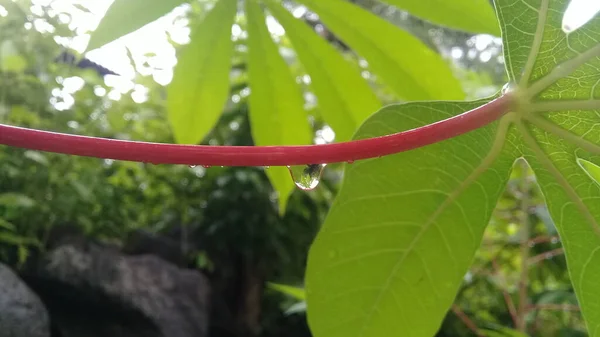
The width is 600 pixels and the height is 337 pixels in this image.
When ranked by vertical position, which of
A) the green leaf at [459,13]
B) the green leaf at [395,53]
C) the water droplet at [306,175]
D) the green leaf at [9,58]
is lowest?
the green leaf at [9,58]

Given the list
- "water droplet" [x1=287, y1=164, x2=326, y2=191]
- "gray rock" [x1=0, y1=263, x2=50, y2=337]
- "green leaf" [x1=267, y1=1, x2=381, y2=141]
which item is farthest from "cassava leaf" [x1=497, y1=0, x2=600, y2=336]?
"gray rock" [x1=0, y1=263, x2=50, y2=337]

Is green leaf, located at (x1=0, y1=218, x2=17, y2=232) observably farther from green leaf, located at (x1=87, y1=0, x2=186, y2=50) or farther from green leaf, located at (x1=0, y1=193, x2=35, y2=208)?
green leaf, located at (x1=87, y1=0, x2=186, y2=50)

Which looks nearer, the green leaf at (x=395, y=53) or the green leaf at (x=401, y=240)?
the green leaf at (x=401, y=240)

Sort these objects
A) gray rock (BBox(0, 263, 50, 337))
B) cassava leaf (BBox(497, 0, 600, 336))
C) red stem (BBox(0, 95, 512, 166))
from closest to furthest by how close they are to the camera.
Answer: red stem (BBox(0, 95, 512, 166))
cassava leaf (BBox(497, 0, 600, 336))
gray rock (BBox(0, 263, 50, 337))

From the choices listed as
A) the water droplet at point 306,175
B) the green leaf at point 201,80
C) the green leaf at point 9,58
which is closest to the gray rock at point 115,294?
the green leaf at point 9,58

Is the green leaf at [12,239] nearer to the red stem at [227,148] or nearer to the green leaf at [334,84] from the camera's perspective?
the green leaf at [334,84]

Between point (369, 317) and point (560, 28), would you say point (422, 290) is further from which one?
point (560, 28)
